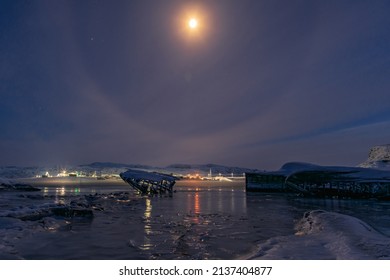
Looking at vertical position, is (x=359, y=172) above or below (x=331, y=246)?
above

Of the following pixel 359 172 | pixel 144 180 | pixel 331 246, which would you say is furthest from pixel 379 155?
pixel 331 246

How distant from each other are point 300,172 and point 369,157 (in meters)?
110

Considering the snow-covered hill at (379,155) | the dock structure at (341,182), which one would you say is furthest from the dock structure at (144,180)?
the snow-covered hill at (379,155)

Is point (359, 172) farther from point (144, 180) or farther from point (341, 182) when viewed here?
point (144, 180)

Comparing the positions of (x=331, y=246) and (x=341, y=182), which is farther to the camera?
(x=341, y=182)

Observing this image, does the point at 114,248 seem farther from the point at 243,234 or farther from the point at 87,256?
the point at 243,234

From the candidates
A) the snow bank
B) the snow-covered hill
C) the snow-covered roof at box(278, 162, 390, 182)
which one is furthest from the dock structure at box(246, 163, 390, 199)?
the snow-covered hill

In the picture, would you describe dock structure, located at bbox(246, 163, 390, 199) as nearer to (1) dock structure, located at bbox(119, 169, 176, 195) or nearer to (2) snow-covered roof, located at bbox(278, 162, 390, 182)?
(2) snow-covered roof, located at bbox(278, 162, 390, 182)

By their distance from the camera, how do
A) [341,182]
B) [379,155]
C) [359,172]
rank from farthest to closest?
[379,155] → [341,182] → [359,172]

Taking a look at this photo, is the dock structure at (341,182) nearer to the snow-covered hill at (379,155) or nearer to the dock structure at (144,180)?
the dock structure at (144,180)

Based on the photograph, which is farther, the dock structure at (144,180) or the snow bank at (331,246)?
the dock structure at (144,180)

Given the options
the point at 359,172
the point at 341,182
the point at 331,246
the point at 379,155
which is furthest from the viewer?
the point at 379,155

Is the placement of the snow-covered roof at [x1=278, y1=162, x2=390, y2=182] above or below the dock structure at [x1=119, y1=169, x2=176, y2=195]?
above
